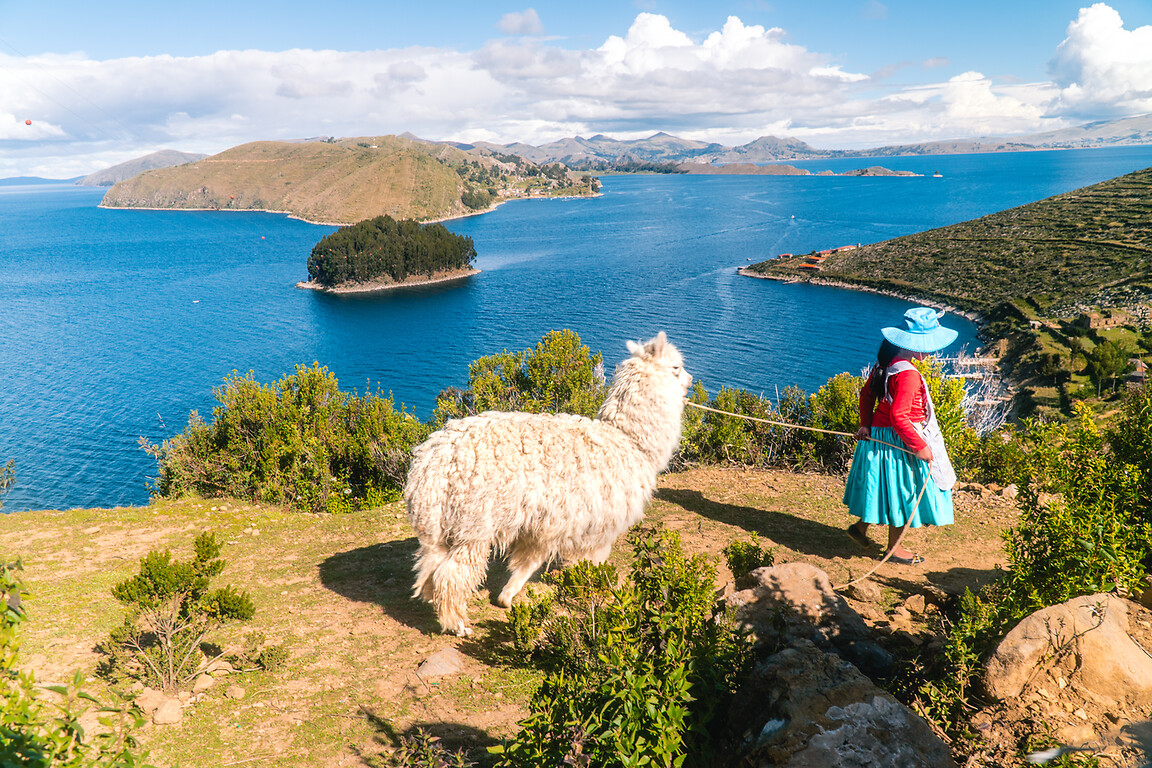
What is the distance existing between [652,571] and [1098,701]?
2.70 m

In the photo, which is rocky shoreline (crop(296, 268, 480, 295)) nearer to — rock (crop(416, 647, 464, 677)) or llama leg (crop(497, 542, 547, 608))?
llama leg (crop(497, 542, 547, 608))

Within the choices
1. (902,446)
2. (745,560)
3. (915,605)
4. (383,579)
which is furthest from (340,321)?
(915,605)

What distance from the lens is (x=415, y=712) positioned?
4883 mm

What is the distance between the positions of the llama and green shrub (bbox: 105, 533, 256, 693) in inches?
77.0

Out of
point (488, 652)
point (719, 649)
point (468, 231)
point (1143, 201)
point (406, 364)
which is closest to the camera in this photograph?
point (719, 649)

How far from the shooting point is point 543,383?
16.5 meters

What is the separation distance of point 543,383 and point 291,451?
6720mm

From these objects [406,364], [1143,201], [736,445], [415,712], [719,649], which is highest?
[1143,201]

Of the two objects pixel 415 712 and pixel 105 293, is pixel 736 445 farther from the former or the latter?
pixel 105 293

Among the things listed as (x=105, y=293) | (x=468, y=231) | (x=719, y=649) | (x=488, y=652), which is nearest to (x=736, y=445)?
(x=488, y=652)

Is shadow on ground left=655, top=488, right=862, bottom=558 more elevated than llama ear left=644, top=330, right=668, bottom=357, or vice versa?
llama ear left=644, top=330, right=668, bottom=357

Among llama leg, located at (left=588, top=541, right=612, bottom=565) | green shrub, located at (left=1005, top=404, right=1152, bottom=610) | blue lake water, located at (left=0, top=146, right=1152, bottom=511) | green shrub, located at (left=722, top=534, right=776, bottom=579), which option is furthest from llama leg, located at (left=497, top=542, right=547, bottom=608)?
blue lake water, located at (left=0, top=146, right=1152, bottom=511)

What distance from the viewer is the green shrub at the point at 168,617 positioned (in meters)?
5.15

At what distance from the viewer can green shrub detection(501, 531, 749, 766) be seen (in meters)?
3.05
